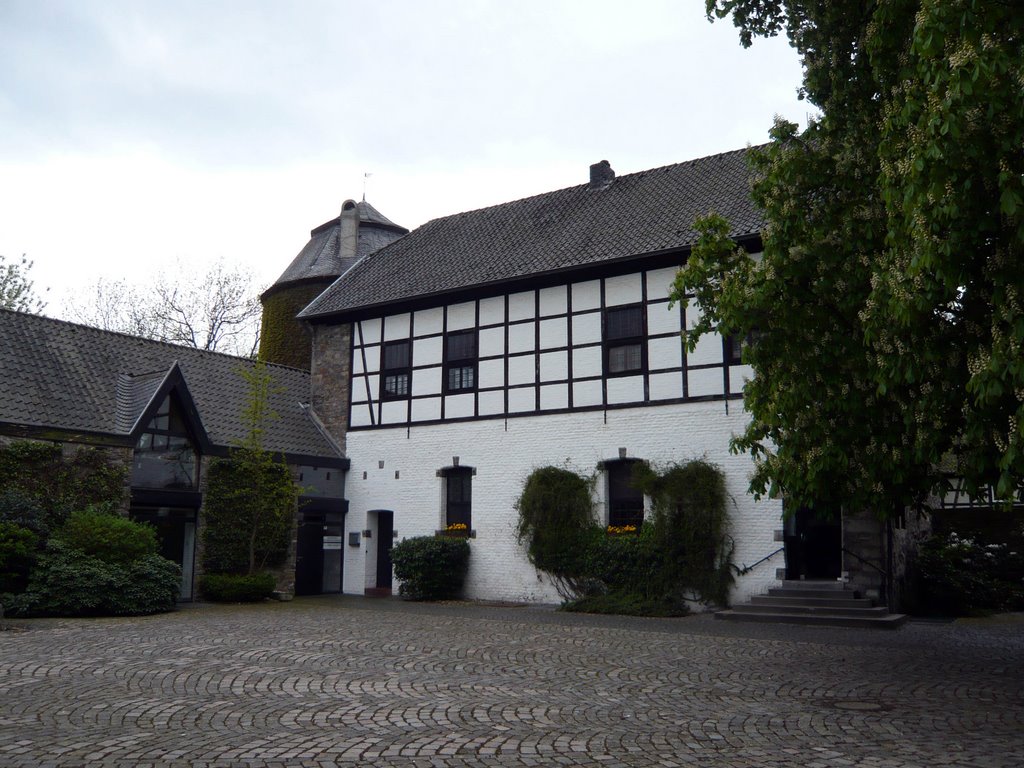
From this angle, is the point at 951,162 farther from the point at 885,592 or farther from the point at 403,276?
the point at 403,276

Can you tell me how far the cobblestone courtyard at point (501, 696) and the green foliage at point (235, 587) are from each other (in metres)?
4.19

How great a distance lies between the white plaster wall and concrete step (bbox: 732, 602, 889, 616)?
2.19ft

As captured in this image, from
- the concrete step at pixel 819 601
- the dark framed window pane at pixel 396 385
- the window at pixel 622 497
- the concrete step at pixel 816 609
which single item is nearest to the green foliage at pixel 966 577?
the concrete step at pixel 819 601

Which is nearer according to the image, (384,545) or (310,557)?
(310,557)

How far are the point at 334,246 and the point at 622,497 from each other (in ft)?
49.2

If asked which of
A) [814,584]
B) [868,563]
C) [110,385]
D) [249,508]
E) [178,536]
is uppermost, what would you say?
[110,385]

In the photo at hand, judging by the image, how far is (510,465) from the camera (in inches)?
755

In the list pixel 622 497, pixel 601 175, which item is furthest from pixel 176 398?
pixel 601 175

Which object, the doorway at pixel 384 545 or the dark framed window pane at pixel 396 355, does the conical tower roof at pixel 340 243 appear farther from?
the doorway at pixel 384 545

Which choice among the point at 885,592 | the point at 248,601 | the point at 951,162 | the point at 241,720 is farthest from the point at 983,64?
the point at 248,601

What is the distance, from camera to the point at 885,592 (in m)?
15.3

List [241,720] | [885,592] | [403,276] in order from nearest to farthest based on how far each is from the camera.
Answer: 1. [241,720]
2. [885,592]
3. [403,276]

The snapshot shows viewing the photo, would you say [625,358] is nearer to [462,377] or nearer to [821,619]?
[462,377]

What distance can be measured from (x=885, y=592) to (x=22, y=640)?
12997mm
